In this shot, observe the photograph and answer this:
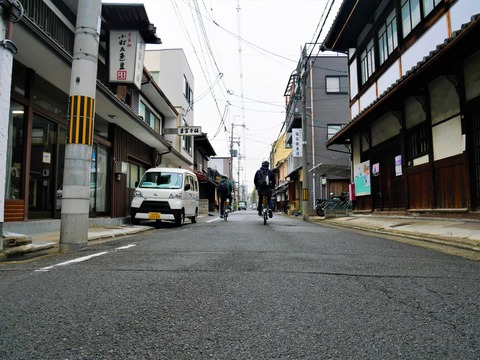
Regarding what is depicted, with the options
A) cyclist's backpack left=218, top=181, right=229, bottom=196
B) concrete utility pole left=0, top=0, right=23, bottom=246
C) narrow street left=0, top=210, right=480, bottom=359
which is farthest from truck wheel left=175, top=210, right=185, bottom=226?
Answer: narrow street left=0, top=210, right=480, bottom=359

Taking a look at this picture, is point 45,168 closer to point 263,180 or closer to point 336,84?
point 263,180

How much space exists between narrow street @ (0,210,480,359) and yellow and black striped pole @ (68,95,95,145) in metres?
2.19

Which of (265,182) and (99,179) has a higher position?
(99,179)

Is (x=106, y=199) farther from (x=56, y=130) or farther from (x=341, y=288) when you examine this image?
(x=341, y=288)

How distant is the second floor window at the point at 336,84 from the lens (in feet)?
93.9

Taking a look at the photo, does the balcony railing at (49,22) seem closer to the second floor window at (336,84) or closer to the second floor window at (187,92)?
the second floor window at (187,92)

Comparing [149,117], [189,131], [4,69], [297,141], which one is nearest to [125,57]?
[4,69]

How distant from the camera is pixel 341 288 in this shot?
119 inches

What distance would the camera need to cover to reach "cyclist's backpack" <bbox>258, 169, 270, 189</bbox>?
438 inches

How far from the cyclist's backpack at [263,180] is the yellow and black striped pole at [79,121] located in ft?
20.5

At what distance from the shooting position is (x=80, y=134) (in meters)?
5.79

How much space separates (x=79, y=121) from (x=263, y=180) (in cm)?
641

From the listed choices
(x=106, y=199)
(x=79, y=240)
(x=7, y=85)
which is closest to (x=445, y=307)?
(x=79, y=240)

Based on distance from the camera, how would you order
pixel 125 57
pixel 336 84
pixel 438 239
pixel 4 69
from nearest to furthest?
pixel 4 69 < pixel 438 239 < pixel 125 57 < pixel 336 84
